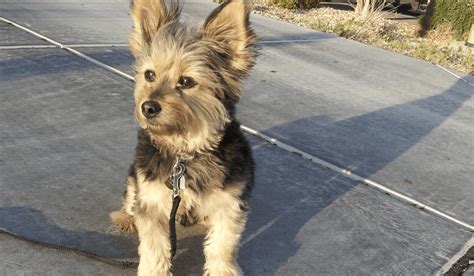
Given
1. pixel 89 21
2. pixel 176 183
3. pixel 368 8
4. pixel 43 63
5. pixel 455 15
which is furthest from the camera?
pixel 455 15

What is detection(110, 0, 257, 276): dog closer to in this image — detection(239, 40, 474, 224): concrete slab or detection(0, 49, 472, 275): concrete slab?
detection(0, 49, 472, 275): concrete slab

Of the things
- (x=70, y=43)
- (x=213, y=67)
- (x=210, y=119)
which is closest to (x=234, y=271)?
(x=210, y=119)

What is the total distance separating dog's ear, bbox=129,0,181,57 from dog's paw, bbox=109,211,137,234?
1.12m

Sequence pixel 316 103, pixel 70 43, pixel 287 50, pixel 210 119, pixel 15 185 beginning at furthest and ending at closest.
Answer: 1. pixel 287 50
2. pixel 70 43
3. pixel 316 103
4. pixel 15 185
5. pixel 210 119

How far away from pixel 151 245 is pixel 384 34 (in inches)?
489

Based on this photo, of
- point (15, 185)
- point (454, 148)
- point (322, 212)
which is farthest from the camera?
point (454, 148)

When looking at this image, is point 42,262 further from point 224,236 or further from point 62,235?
point 224,236

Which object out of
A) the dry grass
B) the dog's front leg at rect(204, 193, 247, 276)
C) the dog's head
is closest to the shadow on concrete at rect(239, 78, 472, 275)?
the dog's front leg at rect(204, 193, 247, 276)

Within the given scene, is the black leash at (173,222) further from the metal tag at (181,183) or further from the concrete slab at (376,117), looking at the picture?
the concrete slab at (376,117)

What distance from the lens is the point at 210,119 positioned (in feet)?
9.77

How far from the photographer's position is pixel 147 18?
10.3ft

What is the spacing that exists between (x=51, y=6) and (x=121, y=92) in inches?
198

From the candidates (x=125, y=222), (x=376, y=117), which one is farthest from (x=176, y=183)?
(x=376, y=117)

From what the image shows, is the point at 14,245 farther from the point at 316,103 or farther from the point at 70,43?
the point at 70,43
